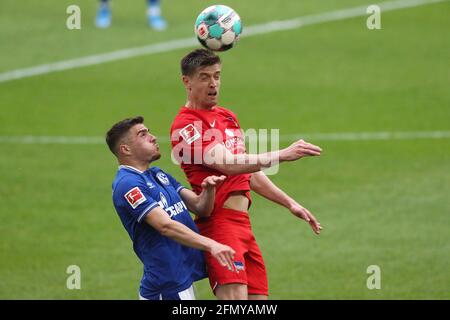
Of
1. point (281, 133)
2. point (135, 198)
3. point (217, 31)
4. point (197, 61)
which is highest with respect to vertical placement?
point (281, 133)

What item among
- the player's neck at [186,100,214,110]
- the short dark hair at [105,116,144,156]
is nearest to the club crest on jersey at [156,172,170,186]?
the short dark hair at [105,116,144,156]

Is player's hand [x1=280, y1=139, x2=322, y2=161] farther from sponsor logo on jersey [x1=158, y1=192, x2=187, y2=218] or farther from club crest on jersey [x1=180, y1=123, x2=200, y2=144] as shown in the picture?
sponsor logo on jersey [x1=158, y1=192, x2=187, y2=218]

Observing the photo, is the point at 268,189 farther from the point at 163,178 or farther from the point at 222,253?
the point at 222,253

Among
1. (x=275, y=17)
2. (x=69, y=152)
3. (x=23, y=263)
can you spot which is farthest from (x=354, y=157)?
(x=275, y=17)

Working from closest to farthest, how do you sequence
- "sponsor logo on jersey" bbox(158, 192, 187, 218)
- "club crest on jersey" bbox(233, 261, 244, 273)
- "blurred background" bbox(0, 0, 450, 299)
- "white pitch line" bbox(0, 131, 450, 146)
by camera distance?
1. "sponsor logo on jersey" bbox(158, 192, 187, 218)
2. "club crest on jersey" bbox(233, 261, 244, 273)
3. "blurred background" bbox(0, 0, 450, 299)
4. "white pitch line" bbox(0, 131, 450, 146)

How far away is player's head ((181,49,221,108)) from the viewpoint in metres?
10.1

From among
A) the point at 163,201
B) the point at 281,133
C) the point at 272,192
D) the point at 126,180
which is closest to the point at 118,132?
the point at 126,180

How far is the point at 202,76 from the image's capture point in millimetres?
10125

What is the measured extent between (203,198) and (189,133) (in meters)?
0.63

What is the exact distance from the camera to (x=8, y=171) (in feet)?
64.6

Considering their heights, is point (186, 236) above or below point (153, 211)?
below

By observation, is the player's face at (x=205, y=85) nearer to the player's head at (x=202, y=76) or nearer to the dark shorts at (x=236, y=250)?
the player's head at (x=202, y=76)

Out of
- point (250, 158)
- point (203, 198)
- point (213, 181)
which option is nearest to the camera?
point (213, 181)

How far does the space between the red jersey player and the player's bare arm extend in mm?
144
